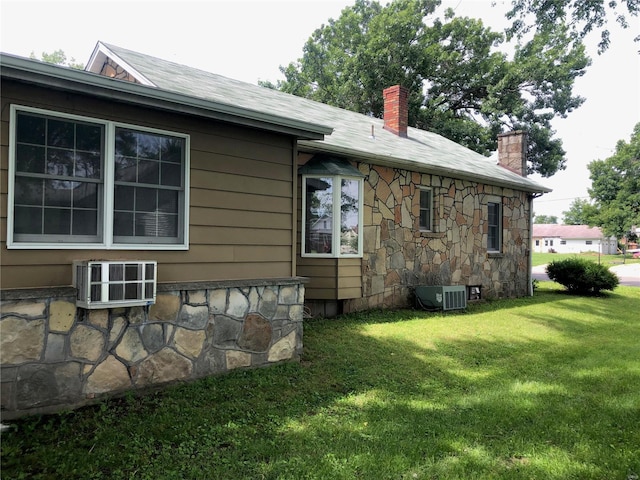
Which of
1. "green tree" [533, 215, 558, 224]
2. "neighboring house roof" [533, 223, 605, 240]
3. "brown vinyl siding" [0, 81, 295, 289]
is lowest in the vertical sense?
"brown vinyl siding" [0, 81, 295, 289]

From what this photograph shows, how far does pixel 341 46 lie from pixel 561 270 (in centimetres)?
1970

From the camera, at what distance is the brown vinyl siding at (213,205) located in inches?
142

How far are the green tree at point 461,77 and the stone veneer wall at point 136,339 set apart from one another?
20.7 meters

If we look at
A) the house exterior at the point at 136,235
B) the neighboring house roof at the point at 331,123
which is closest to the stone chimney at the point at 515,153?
the neighboring house roof at the point at 331,123

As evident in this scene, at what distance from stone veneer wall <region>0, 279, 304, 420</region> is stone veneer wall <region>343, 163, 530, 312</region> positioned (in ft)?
11.9

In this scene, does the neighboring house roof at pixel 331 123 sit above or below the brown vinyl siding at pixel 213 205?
above

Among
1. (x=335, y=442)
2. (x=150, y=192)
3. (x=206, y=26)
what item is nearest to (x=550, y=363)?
(x=335, y=442)

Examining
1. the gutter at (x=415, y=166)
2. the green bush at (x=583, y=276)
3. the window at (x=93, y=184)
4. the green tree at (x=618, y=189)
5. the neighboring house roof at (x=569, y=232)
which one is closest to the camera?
the window at (x=93, y=184)

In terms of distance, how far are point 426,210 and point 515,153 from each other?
6.10m

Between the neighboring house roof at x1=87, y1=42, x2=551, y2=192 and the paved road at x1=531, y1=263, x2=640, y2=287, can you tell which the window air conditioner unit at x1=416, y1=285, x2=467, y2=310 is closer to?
the neighboring house roof at x1=87, y1=42, x2=551, y2=192

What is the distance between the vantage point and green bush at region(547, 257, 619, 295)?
42.8 feet

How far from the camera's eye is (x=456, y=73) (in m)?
24.2

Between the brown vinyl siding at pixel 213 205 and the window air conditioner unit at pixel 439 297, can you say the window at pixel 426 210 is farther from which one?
the brown vinyl siding at pixel 213 205

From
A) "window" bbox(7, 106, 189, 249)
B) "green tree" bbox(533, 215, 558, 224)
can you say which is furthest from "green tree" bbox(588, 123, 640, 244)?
"green tree" bbox(533, 215, 558, 224)
